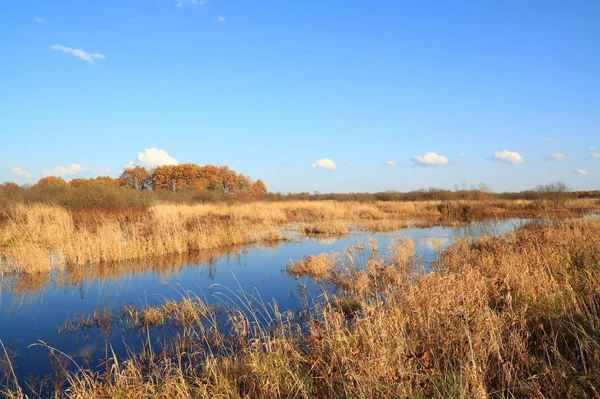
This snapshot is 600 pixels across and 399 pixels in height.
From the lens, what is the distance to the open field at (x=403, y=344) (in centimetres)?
270

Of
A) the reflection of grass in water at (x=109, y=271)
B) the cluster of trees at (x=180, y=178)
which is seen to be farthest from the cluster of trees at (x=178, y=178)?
the reflection of grass in water at (x=109, y=271)

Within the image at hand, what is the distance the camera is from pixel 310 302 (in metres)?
6.63

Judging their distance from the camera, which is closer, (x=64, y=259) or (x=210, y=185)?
(x=64, y=259)

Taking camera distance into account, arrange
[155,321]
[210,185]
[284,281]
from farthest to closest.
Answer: [210,185] < [284,281] < [155,321]

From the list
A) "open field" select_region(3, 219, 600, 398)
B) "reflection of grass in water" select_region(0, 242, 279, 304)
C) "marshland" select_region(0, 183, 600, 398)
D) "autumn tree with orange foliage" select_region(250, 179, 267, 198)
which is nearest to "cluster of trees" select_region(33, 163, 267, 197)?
"autumn tree with orange foliage" select_region(250, 179, 267, 198)

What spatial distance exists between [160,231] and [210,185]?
4306 cm

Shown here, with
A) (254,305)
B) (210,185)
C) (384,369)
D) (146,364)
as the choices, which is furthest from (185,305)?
(210,185)

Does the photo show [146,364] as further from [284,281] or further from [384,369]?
[284,281]

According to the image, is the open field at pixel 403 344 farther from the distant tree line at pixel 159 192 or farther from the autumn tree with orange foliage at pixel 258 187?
the autumn tree with orange foliage at pixel 258 187

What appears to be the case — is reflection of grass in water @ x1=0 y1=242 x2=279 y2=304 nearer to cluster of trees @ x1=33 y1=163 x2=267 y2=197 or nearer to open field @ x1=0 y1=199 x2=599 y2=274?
open field @ x1=0 y1=199 x2=599 y2=274

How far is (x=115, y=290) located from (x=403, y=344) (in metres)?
6.49

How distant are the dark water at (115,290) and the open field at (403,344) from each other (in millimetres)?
514

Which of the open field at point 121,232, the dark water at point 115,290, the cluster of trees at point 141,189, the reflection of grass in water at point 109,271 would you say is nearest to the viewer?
the dark water at point 115,290

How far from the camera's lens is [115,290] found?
773cm
